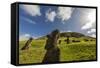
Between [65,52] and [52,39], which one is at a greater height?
[52,39]

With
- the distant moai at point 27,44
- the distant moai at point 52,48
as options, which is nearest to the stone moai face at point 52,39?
the distant moai at point 52,48

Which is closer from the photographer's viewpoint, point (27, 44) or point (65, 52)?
point (27, 44)

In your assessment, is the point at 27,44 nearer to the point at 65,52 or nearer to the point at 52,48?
the point at 52,48

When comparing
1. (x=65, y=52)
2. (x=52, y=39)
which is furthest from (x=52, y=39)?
(x=65, y=52)

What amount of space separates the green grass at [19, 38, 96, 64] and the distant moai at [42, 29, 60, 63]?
37 mm

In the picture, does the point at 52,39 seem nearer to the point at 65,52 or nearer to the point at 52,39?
the point at 52,39

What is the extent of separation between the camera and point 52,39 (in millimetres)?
2682

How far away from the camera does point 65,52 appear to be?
2.74 meters

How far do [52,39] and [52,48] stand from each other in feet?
0.28

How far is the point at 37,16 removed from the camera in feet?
8.55

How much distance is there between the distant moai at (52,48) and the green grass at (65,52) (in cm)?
4

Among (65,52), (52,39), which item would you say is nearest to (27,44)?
(52,39)

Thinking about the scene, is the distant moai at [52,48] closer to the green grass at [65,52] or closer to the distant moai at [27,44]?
the green grass at [65,52]

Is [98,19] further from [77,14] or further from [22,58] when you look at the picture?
[22,58]
